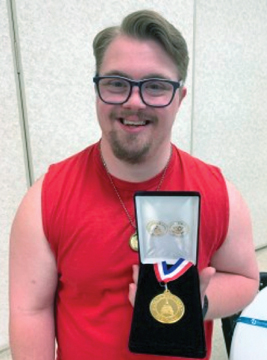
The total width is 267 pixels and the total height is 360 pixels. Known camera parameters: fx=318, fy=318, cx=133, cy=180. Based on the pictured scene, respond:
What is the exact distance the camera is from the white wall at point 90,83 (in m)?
1.35

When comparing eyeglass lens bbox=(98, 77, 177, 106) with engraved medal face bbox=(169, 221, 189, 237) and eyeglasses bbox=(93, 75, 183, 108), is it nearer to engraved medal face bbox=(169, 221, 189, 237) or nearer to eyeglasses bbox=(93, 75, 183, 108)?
eyeglasses bbox=(93, 75, 183, 108)

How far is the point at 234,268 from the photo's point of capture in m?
0.93

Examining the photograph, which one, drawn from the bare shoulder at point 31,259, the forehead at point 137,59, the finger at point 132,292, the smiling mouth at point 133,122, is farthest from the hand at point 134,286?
the forehead at point 137,59

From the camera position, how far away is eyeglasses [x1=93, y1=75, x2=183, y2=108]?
2.43 ft

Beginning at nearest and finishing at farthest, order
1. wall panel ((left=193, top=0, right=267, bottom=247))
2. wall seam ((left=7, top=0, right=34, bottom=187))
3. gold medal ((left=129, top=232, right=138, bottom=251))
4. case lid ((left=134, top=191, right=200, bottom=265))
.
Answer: case lid ((left=134, top=191, right=200, bottom=265)) → gold medal ((left=129, top=232, right=138, bottom=251)) → wall seam ((left=7, top=0, right=34, bottom=187)) → wall panel ((left=193, top=0, right=267, bottom=247))

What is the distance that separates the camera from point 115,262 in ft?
2.60

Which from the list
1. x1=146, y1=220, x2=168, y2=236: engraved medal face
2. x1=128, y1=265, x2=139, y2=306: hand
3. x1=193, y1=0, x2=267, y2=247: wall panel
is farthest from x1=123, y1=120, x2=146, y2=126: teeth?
x1=193, y1=0, x2=267, y2=247: wall panel

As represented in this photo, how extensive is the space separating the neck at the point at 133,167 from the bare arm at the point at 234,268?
21 centimetres

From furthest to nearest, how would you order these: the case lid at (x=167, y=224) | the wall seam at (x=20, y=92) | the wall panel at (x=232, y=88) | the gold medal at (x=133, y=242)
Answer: the wall panel at (x=232, y=88), the wall seam at (x=20, y=92), the gold medal at (x=133, y=242), the case lid at (x=167, y=224)

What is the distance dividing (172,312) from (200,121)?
4.85ft

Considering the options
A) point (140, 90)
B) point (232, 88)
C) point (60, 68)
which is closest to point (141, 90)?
point (140, 90)

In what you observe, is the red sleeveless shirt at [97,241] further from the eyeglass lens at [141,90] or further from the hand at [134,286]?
the eyeglass lens at [141,90]

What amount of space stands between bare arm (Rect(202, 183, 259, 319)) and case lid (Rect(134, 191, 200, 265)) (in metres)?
0.20

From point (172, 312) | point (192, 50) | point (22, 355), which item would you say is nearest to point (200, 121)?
point (192, 50)
